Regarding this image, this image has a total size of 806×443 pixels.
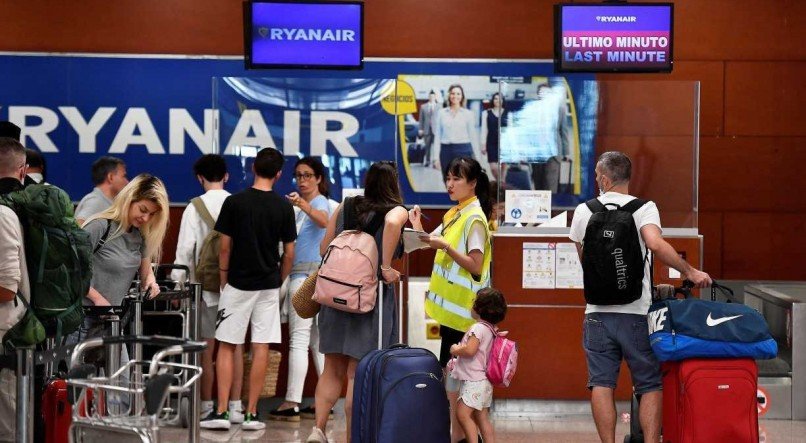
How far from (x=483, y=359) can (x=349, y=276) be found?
757 millimetres

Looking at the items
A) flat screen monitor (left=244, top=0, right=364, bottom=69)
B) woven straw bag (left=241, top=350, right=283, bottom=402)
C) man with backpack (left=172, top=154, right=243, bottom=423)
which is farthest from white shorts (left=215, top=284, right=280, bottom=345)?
flat screen monitor (left=244, top=0, right=364, bottom=69)

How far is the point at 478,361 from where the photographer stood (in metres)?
5.98

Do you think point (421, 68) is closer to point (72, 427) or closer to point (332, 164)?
point (332, 164)

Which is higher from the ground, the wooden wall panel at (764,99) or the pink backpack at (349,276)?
→ the wooden wall panel at (764,99)

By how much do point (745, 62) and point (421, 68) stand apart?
8.15ft

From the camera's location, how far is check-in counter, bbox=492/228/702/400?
7875 millimetres

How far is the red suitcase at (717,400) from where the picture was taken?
5422 mm

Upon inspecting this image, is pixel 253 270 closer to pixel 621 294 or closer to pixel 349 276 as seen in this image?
pixel 349 276

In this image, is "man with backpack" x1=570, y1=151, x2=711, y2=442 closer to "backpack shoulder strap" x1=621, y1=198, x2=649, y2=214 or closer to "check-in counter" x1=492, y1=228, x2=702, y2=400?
"backpack shoulder strap" x1=621, y1=198, x2=649, y2=214

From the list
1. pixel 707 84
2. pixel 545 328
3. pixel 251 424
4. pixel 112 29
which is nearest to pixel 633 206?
pixel 545 328

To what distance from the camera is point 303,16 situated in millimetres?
8438

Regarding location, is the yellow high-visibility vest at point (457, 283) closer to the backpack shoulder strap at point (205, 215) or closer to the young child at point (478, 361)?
the young child at point (478, 361)

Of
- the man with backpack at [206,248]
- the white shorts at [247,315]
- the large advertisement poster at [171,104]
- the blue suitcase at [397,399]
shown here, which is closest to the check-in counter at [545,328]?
the large advertisement poster at [171,104]

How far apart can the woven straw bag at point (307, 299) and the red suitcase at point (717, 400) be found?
6.10 feet
